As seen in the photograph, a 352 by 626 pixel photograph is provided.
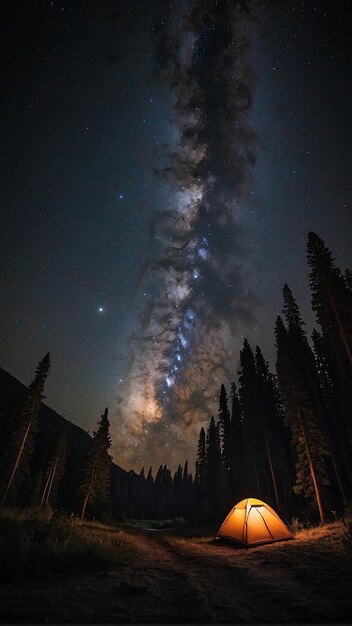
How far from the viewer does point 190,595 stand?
15.3 ft

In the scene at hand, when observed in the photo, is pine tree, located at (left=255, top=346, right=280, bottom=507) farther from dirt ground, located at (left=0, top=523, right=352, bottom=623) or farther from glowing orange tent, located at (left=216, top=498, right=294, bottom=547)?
dirt ground, located at (left=0, top=523, right=352, bottom=623)

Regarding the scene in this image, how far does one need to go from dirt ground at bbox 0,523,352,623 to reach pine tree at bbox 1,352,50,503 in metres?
32.4

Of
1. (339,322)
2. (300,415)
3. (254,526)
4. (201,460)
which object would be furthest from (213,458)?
(254,526)

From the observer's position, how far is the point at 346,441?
3369 centimetres

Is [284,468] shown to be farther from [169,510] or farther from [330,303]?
[169,510]

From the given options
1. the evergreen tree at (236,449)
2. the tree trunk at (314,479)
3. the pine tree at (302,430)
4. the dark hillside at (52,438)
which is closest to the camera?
the tree trunk at (314,479)

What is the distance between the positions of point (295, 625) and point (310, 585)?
2.60m

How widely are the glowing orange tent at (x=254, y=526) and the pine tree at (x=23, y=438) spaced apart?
29.2 meters

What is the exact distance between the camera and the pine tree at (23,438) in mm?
31781

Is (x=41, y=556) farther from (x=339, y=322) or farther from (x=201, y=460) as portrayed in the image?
(x=201, y=460)

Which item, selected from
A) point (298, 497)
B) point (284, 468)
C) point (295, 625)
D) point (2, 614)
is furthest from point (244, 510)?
point (298, 497)

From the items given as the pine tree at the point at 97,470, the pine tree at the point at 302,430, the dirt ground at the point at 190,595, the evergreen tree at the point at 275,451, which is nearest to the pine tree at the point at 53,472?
the pine tree at the point at 97,470

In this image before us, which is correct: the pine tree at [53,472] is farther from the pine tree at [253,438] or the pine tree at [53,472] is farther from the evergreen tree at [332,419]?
the evergreen tree at [332,419]

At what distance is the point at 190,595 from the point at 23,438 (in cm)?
3594
